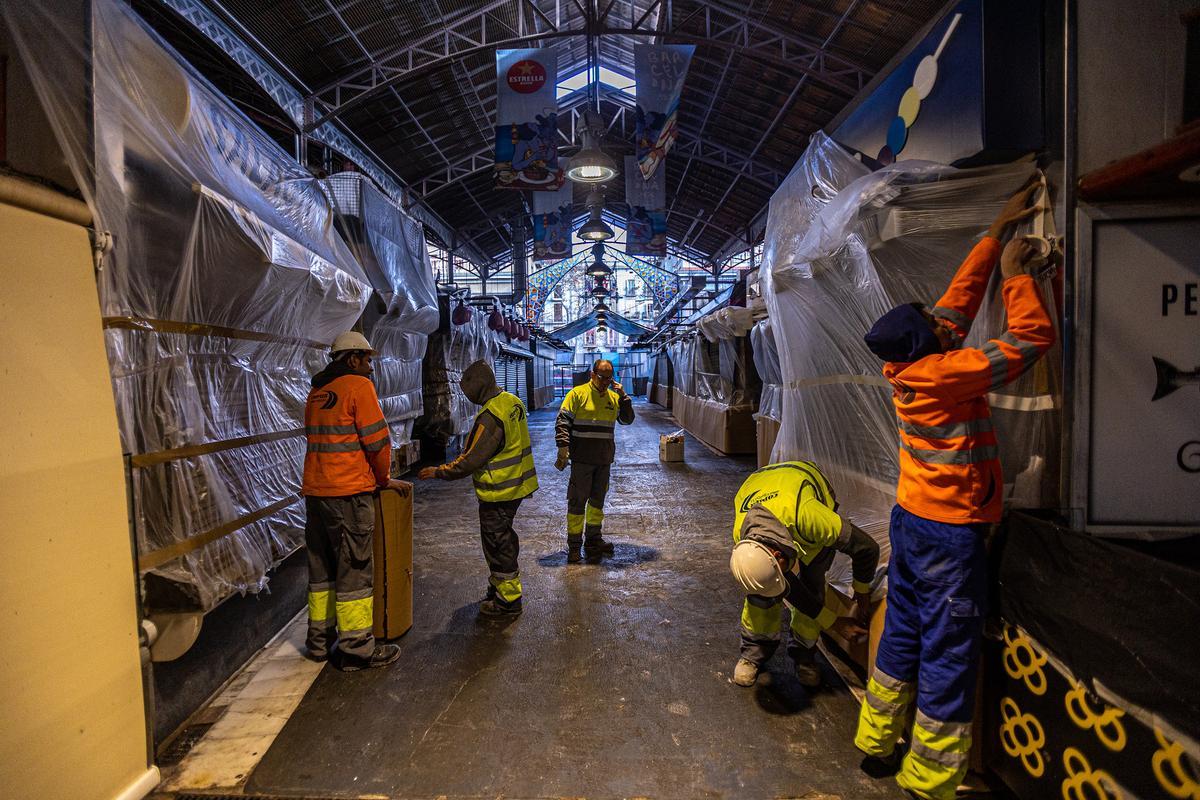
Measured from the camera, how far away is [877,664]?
226cm

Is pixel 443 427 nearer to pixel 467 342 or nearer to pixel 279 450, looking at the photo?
pixel 467 342

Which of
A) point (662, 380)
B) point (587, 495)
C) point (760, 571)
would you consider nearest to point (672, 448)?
point (587, 495)

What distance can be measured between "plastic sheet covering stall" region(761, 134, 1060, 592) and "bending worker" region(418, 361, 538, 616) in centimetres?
209

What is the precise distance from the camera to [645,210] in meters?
12.4

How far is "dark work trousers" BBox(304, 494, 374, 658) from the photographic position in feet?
10.3

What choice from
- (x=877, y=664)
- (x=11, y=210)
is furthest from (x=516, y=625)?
(x=11, y=210)

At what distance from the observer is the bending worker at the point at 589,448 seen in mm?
4949

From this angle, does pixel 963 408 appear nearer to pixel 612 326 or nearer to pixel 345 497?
pixel 345 497

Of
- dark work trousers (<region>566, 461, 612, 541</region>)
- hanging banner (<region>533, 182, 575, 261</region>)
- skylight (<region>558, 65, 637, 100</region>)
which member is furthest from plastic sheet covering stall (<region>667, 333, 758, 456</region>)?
skylight (<region>558, 65, 637, 100</region>)

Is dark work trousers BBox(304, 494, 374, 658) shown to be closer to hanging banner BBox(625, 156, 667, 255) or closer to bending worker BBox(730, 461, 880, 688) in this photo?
bending worker BBox(730, 461, 880, 688)

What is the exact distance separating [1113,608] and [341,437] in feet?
11.2

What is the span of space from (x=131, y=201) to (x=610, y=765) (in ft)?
10.8

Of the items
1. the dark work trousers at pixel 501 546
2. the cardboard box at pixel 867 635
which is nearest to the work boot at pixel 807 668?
the cardboard box at pixel 867 635

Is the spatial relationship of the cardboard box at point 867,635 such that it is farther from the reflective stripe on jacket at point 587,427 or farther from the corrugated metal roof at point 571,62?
the corrugated metal roof at point 571,62
